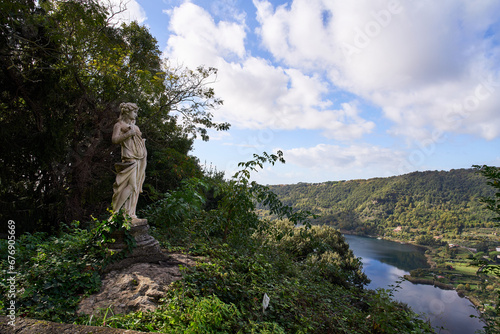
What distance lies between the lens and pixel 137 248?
12.5ft

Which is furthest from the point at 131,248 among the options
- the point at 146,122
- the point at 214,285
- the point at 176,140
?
the point at 176,140

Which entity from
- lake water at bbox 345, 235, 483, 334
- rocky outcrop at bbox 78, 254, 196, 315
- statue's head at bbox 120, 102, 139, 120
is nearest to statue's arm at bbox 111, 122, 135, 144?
statue's head at bbox 120, 102, 139, 120

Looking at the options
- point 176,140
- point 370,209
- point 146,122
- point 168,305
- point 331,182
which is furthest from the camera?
point 331,182

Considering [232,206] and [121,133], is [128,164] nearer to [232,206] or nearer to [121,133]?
[121,133]

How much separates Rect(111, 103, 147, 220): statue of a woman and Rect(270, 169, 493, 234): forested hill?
2126 cm

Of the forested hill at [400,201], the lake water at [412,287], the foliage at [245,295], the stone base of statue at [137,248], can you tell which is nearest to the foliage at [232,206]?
the foliage at [245,295]

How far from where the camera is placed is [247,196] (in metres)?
4.92

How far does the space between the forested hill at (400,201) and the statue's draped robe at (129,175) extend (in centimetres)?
2126

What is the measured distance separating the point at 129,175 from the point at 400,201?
40.7 meters

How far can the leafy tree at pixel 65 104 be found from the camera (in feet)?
19.6

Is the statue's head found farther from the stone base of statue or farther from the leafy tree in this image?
the leafy tree

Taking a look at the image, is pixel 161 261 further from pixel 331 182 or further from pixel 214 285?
pixel 331 182

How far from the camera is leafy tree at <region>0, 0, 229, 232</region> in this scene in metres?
5.98

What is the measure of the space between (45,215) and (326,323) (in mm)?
8678
